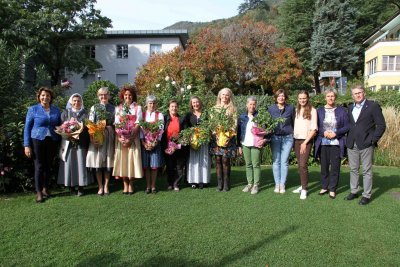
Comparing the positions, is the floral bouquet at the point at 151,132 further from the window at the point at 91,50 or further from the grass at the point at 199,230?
the window at the point at 91,50

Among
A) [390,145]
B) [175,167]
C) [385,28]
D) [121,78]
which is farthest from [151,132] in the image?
[385,28]

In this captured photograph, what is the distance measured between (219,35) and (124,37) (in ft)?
36.5

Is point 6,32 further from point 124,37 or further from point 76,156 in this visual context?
point 76,156

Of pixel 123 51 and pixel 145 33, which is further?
pixel 123 51

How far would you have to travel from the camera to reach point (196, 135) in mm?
6434

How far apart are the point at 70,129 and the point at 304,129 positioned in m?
4.12

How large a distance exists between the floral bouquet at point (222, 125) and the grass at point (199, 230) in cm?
106

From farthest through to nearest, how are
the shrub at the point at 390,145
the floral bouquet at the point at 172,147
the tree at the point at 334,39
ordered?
1. the tree at the point at 334,39
2. the shrub at the point at 390,145
3. the floral bouquet at the point at 172,147

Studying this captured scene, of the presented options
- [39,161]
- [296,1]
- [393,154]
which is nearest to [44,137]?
[39,161]

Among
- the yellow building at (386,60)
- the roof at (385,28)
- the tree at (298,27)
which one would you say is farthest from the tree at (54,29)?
the roof at (385,28)

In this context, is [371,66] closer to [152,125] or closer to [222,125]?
[222,125]

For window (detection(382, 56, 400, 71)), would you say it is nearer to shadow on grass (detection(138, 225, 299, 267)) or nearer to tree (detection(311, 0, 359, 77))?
tree (detection(311, 0, 359, 77))

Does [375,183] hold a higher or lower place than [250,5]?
lower

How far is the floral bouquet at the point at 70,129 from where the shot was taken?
5848 millimetres
